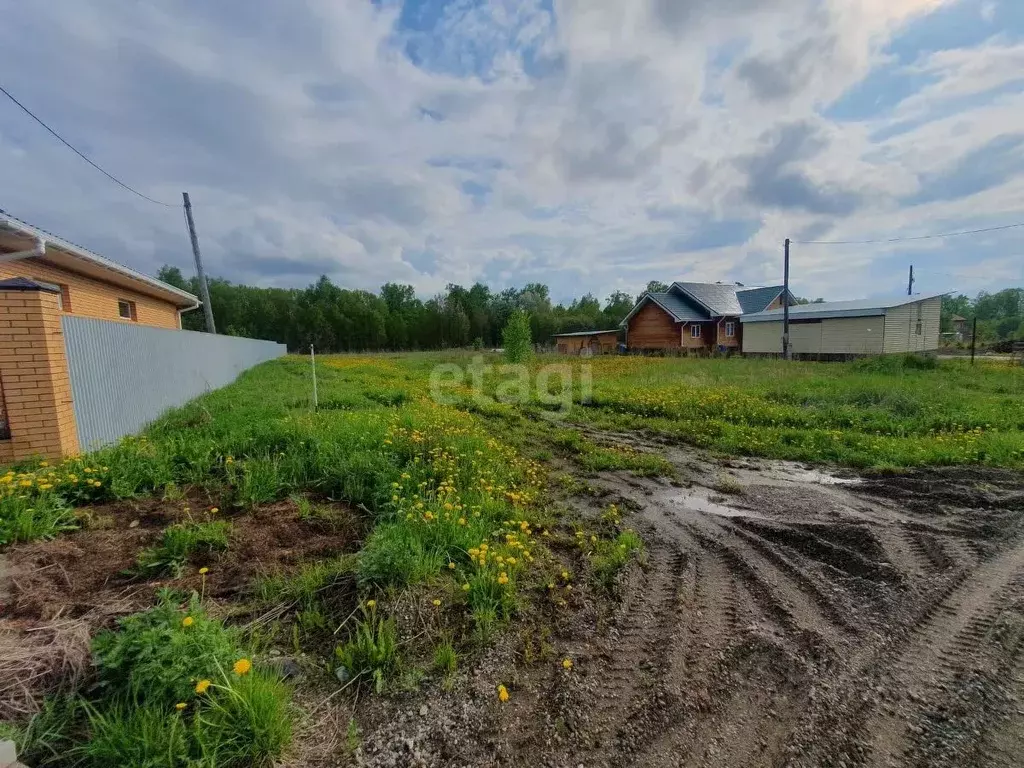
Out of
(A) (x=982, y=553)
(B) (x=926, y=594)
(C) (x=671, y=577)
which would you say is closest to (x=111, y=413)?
(C) (x=671, y=577)

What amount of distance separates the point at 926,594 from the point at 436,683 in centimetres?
324

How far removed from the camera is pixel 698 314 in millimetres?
30438

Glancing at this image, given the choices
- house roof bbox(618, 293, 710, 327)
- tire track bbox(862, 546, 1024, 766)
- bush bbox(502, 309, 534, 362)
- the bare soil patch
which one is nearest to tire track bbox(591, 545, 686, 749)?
tire track bbox(862, 546, 1024, 766)

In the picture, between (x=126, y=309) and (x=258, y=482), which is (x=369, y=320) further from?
(x=258, y=482)

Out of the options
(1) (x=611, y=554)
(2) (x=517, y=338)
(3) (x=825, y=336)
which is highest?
(2) (x=517, y=338)

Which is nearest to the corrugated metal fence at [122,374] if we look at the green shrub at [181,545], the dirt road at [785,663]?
the green shrub at [181,545]

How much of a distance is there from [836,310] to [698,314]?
7.96 metres

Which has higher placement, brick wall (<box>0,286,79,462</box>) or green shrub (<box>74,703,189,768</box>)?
brick wall (<box>0,286,79,462</box>)

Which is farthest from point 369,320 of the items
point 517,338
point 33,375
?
point 33,375

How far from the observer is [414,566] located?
288cm

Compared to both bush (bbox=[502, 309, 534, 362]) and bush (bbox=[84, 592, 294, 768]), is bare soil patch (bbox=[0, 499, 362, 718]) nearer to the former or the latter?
bush (bbox=[84, 592, 294, 768])

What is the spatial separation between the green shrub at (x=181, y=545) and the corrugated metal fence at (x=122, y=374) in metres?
2.82

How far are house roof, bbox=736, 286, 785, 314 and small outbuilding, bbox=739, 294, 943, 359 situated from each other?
98.6 inches

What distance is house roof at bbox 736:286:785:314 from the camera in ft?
98.6
